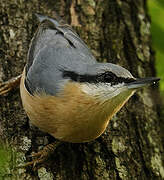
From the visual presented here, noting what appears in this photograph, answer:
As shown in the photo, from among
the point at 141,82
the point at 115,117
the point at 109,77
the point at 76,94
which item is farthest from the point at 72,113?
the point at 115,117

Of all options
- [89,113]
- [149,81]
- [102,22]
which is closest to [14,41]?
[102,22]

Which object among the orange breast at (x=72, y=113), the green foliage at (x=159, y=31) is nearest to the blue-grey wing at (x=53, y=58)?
the orange breast at (x=72, y=113)

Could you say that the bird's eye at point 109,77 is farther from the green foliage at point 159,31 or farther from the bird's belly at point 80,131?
the green foliage at point 159,31

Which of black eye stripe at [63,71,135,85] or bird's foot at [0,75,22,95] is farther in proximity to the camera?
bird's foot at [0,75,22,95]

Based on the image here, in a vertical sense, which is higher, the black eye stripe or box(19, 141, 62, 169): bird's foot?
the black eye stripe

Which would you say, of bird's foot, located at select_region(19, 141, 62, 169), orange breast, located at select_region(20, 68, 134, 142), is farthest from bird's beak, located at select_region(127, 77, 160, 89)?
bird's foot, located at select_region(19, 141, 62, 169)

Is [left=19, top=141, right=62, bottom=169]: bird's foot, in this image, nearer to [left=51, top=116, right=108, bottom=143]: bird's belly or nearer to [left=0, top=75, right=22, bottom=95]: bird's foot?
[left=51, top=116, right=108, bottom=143]: bird's belly

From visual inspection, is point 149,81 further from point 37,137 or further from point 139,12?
point 139,12

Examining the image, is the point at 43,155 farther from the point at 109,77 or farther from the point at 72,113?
the point at 109,77
